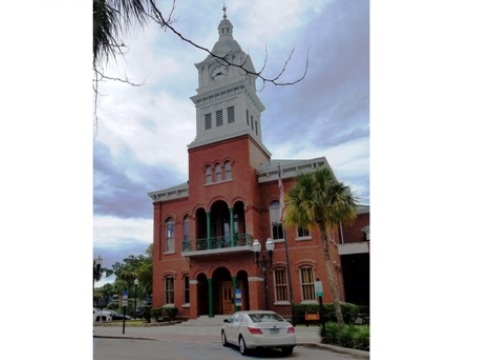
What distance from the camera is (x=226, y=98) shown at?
2.51 m

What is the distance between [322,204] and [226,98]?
98cm

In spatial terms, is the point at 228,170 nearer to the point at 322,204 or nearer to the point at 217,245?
the point at 217,245

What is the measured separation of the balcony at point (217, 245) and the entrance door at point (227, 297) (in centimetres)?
25

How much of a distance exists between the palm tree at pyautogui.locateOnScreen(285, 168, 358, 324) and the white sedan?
46cm

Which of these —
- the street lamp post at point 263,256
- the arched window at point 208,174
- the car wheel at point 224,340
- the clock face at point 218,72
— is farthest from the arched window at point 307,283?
the clock face at point 218,72

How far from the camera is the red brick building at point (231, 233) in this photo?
233 cm

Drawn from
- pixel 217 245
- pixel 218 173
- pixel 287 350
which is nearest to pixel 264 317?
pixel 287 350

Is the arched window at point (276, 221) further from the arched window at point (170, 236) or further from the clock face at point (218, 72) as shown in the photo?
the clock face at point (218, 72)

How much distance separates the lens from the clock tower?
6.54ft
